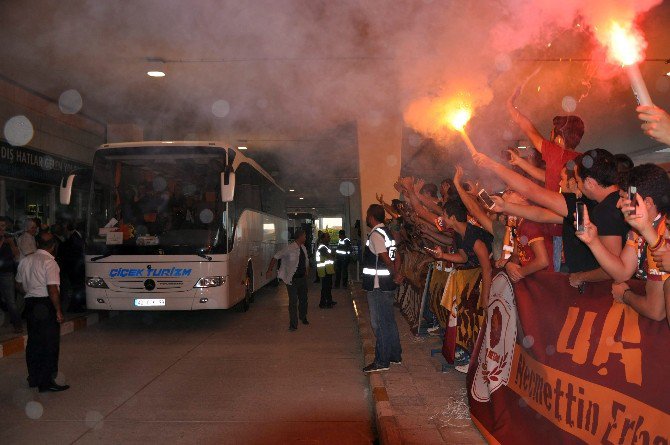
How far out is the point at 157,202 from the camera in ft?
30.3

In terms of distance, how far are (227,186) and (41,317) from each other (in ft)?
12.1

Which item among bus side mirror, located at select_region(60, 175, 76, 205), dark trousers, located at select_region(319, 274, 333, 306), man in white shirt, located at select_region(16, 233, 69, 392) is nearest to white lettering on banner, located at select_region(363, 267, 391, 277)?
man in white shirt, located at select_region(16, 233, 69, 392)

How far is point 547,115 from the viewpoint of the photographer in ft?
37.6

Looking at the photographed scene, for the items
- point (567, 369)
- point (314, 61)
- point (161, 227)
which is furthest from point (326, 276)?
point (567, 369)

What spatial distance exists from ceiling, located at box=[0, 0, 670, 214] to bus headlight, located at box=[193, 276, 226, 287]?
3234mm

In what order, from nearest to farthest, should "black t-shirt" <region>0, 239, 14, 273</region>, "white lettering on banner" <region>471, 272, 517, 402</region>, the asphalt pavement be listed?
1. "white lettering on banner" <region>471, 272, 517, 402</region>
2. the asphalt pavement
3. "black t-shirt" <region>0, 239, 14, 273</region>

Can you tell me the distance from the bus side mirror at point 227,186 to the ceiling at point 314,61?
5.55ft

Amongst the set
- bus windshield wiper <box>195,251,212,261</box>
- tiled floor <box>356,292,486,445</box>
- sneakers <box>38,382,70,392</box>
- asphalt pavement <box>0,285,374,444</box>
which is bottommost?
asphalt pavement <box>0,285,374,444</box>

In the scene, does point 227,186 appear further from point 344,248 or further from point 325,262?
point 344,248

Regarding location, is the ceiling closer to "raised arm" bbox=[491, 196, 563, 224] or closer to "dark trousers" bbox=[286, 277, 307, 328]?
"raised arm" bbox=[491, 196, 563, 224]

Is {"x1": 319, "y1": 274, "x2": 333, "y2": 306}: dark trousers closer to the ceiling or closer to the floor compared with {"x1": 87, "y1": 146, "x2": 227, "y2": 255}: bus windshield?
closer to the floor

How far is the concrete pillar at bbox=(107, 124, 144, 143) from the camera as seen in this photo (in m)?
15.7

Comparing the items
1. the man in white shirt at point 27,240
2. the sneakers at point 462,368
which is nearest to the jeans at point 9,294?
the man in white shirt at point 27,240

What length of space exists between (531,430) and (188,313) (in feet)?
29.6
